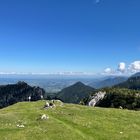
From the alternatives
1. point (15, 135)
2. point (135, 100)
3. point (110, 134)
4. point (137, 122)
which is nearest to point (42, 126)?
point (15, 135)

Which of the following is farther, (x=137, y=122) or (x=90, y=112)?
(x=90, y=112)

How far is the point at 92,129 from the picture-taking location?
4241 centimetres

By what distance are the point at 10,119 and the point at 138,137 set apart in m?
21.9

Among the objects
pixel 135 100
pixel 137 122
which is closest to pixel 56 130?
pixel 137 122

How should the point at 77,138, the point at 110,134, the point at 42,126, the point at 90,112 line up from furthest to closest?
the point at 90,112
the point at 42,126
the point at 110,134
the point at 77,138

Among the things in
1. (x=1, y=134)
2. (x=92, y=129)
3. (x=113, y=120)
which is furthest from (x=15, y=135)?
(x=113, y=120)

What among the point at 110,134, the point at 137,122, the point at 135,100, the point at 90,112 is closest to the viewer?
the point at 110,134

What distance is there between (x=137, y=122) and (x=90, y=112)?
11.6m

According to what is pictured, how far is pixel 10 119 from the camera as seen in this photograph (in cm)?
4978

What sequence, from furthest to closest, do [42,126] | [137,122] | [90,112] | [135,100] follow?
1. [135,100]
2. [90,112]
3. [137,122]
4. [42,126]

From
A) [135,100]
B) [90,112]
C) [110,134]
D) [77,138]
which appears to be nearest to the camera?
[77,138]

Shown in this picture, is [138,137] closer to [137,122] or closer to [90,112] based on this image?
[137,122]

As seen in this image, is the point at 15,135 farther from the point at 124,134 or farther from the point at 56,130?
the point at 124,134

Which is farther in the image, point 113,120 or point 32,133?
point 113,120
